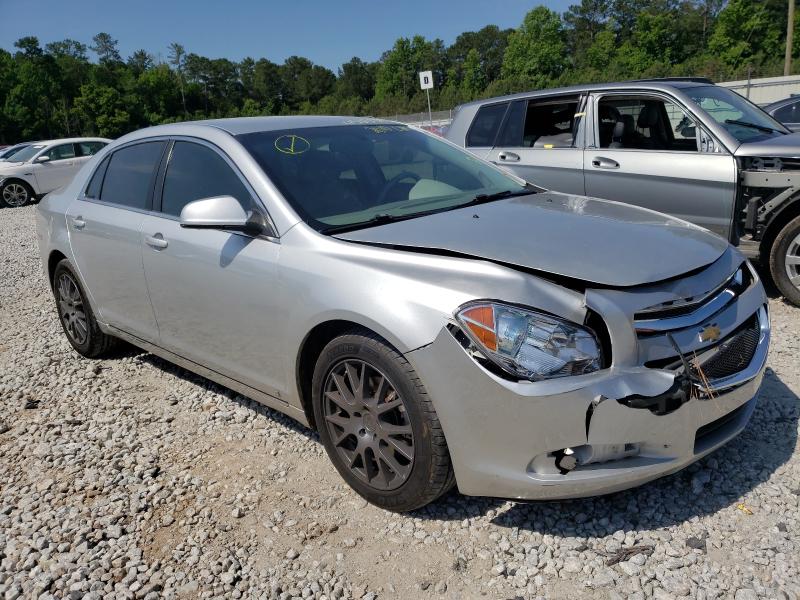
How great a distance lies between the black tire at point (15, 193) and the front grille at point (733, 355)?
60.4ft

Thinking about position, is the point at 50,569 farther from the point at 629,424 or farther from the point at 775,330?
the point at 775,330

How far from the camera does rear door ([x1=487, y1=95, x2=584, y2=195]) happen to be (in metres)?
6.17

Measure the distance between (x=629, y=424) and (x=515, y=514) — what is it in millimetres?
739

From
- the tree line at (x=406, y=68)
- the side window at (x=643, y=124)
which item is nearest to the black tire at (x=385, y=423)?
the side window at (x=643, y=124)

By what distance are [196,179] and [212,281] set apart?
0.68m

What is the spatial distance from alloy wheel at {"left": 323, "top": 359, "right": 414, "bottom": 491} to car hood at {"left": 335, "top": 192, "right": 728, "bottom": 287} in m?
0.58

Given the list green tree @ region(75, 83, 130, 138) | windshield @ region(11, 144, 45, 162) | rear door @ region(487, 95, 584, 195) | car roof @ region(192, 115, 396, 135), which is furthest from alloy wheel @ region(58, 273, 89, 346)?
green tree @ region(75, 83, 130, 138)

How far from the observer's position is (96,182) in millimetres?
4629

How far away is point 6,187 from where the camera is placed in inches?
666

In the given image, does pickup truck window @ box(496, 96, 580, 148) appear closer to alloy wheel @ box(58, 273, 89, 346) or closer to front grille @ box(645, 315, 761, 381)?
front grille @ box(645, 315, 761, 381)

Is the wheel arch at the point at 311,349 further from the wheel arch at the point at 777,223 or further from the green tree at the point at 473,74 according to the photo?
the green tree at the point at 473,74

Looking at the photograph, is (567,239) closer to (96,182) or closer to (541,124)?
(96,182)

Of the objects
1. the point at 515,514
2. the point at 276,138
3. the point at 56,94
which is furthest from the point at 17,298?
the point at 56,94

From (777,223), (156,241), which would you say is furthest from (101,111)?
(777,223)
